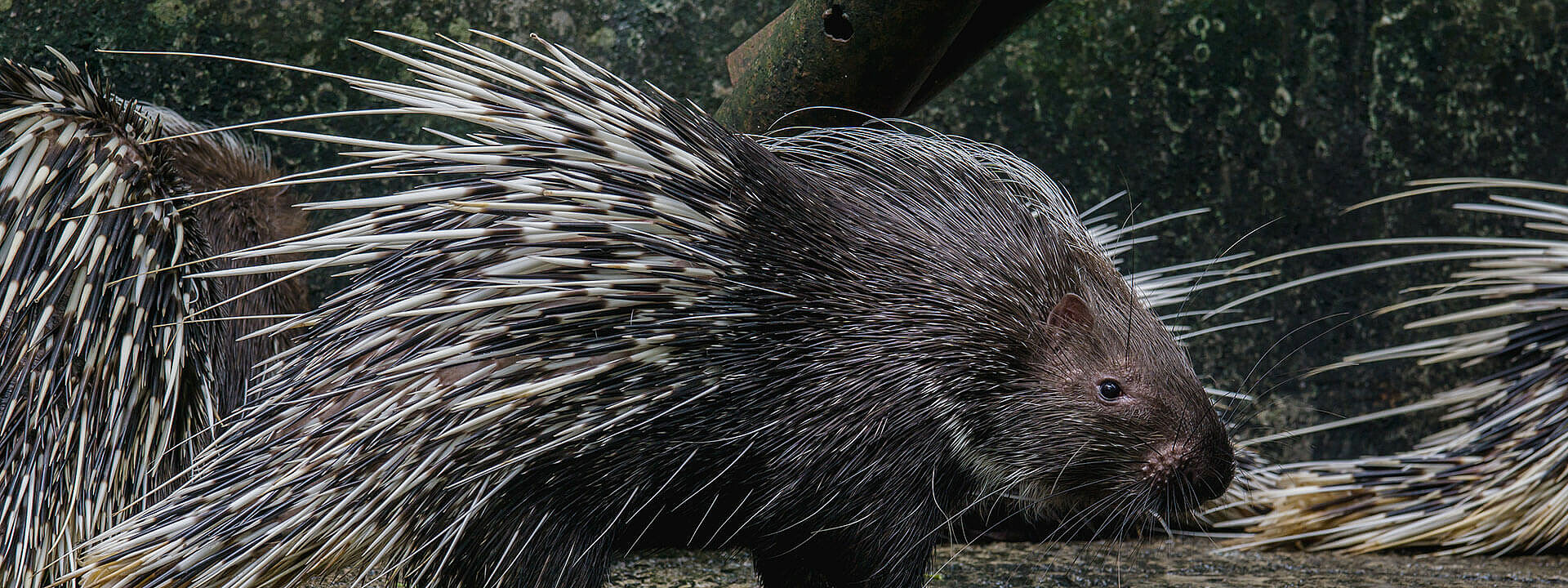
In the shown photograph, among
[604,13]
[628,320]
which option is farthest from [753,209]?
[604,13]

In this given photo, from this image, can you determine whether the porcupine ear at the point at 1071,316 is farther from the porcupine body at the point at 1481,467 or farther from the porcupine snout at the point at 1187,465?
the porcupine body at the point at 1481,467

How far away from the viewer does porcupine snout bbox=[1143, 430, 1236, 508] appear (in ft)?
5.80

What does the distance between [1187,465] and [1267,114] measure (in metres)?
1.88

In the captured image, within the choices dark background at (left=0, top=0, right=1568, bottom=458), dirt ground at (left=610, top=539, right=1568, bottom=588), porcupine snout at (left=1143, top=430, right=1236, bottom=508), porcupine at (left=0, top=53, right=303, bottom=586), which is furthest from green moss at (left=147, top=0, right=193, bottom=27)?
porcupine snout at (left=1143, top=430, right=1236, bottom=508)

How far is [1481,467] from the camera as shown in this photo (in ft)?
9.57

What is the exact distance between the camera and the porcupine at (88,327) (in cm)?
179

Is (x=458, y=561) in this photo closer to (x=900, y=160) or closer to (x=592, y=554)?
(x=592, y=554)

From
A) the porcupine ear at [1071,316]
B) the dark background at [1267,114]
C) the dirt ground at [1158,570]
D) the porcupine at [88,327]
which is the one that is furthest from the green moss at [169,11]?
the porcupine ear at [1071,316]

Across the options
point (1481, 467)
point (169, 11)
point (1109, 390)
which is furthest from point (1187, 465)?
point (169, 11)

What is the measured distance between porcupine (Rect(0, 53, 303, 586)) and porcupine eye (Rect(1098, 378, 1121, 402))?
1342 mm

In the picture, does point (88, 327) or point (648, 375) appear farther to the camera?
point (88, 327)

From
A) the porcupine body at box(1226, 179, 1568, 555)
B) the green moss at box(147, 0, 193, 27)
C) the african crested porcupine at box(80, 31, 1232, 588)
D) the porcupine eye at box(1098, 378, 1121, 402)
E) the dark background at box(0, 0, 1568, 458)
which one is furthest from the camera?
the dark background at box(0, 0, 1568, 458)

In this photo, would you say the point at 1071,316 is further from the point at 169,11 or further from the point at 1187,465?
the point at 169,11

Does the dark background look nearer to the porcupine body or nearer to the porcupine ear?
the porcupine body
